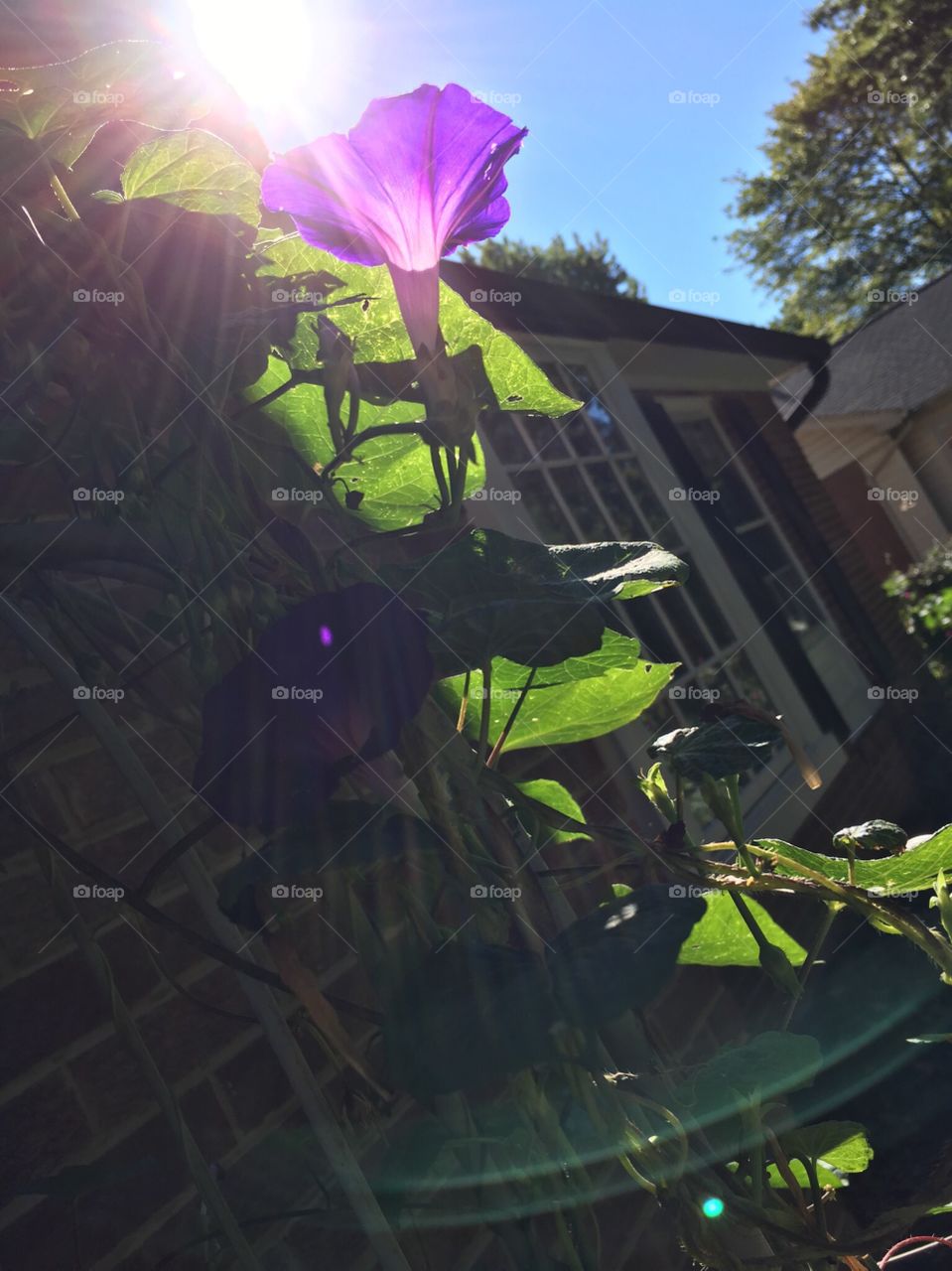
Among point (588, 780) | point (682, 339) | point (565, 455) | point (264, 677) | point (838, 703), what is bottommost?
point (838, 703)

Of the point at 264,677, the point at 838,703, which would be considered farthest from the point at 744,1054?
the point at 838,703

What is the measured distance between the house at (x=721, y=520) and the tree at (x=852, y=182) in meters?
18.0

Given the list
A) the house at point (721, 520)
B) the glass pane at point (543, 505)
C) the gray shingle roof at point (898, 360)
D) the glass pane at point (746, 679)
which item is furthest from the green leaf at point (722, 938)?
the gray shingle roof at point (898, 360)

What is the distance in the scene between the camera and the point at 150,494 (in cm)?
74

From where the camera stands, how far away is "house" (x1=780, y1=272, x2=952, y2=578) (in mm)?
16531

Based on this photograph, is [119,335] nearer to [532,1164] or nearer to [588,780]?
[532,1164]

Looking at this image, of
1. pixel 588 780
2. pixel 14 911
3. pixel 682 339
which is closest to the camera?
pixel 14 911

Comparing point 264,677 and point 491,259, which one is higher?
point 491,259

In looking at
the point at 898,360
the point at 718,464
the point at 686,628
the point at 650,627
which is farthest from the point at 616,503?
the point at 898,360

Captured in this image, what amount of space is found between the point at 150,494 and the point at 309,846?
12.1 inches

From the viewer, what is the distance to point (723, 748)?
0.74 metres

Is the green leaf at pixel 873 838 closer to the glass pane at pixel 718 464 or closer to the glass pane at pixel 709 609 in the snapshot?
the glass pane at pixel 709 609

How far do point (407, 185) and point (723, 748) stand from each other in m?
0.51

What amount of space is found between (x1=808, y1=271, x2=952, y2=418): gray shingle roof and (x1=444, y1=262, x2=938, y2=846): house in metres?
9.24
